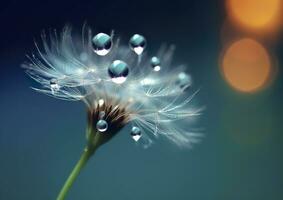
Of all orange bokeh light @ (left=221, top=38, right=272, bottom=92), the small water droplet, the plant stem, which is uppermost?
orange bokeh light @ (left=221, top=38, right=272, bottom=92)

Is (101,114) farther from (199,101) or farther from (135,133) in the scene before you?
(199,101)

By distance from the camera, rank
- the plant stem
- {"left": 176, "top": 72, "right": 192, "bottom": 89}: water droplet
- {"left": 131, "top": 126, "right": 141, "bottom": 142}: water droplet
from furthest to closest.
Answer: {"left": 176, "top": 72, "right": 192, "bottom": 89}: water droplet → {"left": 131, "top": 126, "right": 141, "bottom": 142}: water droplet → the plant stem

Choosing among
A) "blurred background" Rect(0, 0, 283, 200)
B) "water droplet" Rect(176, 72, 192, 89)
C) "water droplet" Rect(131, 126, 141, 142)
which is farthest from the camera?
"blurred background" Rect(0, 0, 283, 200)

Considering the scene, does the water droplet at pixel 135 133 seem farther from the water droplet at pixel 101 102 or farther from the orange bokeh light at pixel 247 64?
the orange bokeh light at pixel 247 64

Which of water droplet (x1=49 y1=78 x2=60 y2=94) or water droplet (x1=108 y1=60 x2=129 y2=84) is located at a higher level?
water droplet (x1=49 y1=78 x2=60 y2=94)

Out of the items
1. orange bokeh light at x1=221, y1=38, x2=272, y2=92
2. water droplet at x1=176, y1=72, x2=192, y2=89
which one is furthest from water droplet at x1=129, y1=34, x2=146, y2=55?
orange bokeh light at x1=221, y1=38, x2=272, y2=92

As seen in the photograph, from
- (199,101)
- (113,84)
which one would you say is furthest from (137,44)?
(199,101)

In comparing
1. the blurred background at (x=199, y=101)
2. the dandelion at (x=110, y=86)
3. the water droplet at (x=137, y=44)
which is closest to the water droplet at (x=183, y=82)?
the dandelion at (x=110, y=86)

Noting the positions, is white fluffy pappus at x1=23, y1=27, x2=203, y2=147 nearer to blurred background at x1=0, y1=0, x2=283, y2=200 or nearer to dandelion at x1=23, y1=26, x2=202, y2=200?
dandelion at x1=23, y1=26, x2=202, y2=200

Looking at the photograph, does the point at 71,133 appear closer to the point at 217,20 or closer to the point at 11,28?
the point at 11,28
